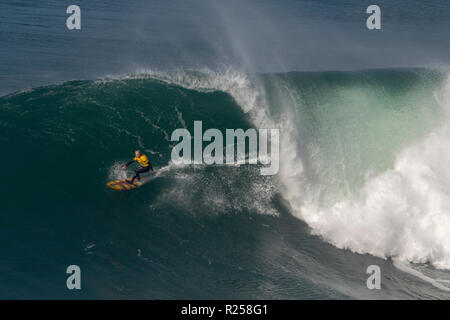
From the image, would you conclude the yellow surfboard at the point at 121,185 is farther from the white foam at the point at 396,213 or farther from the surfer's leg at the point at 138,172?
the white foam at the point at 396,213

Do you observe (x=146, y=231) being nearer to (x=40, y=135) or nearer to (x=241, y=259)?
(x=241, y=259)

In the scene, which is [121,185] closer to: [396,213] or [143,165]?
[143,165]

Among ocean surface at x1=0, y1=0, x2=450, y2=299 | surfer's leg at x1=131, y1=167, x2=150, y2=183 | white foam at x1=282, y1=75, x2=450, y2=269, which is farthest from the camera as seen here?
white foam at x1=282, y1=75, x2=450, y2=269

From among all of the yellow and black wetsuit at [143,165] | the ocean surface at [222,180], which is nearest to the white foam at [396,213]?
the ocean surface at [222,180]

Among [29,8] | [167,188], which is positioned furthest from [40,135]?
[29,8]

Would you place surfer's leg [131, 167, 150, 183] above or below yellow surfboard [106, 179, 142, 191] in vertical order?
above

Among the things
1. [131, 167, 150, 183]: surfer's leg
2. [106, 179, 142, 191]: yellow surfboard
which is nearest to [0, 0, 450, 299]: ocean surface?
[106, 179, 142, 191]: yellow surfboard

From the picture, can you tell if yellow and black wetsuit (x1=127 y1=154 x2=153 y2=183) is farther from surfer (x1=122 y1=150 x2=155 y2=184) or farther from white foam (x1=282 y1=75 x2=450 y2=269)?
white foam (x1=282 y1=75 x2=450 y2=269)

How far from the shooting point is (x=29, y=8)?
95.2ft

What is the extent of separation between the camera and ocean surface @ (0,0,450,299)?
1162cm

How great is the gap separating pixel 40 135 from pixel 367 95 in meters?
13.8

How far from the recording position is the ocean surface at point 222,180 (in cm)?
1162

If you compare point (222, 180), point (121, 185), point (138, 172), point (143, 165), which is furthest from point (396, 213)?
point (121, 185)

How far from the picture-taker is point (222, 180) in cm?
1516
